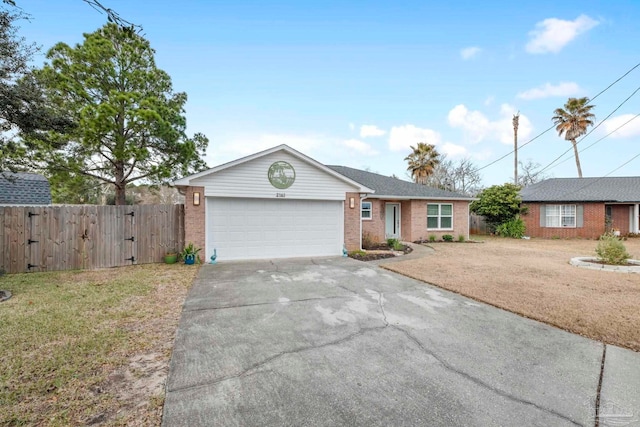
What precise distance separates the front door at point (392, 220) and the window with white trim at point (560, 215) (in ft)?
36.2

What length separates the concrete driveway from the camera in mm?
2379

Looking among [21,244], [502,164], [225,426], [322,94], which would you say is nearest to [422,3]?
[322,94]

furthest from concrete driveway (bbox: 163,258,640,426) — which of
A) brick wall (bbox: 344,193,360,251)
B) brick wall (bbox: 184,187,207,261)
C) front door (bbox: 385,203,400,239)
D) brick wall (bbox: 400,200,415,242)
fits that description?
front door (bbox: 385,203,400,239)

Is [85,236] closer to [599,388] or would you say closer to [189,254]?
[189,254]

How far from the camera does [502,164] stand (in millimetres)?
29188

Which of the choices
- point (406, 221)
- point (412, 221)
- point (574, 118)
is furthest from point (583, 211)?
point (406, 221)

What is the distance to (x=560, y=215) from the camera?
19.0 m

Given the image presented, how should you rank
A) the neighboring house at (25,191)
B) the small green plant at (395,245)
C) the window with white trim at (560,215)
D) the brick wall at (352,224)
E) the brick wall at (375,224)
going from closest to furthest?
the brick wall at (352,224) < the neighboring house at (25,191) < the small green plant at (395,245) < the brick wall at (375,224) < the window with white trim at (560,215)

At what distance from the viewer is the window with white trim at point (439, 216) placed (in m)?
16.3

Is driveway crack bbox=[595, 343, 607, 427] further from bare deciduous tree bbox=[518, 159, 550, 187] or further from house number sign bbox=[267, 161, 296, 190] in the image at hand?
bare deciduous tree bbox=[518, 159, 550, 187]

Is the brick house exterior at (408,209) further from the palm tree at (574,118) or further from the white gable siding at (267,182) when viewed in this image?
the palm tree at (574,118)

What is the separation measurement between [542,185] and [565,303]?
20.7m

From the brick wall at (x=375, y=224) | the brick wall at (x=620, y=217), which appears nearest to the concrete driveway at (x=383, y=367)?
the brick wall at (x=375, y=224)

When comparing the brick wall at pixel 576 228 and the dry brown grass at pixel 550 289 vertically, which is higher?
the brick wall at pixel 576 228
